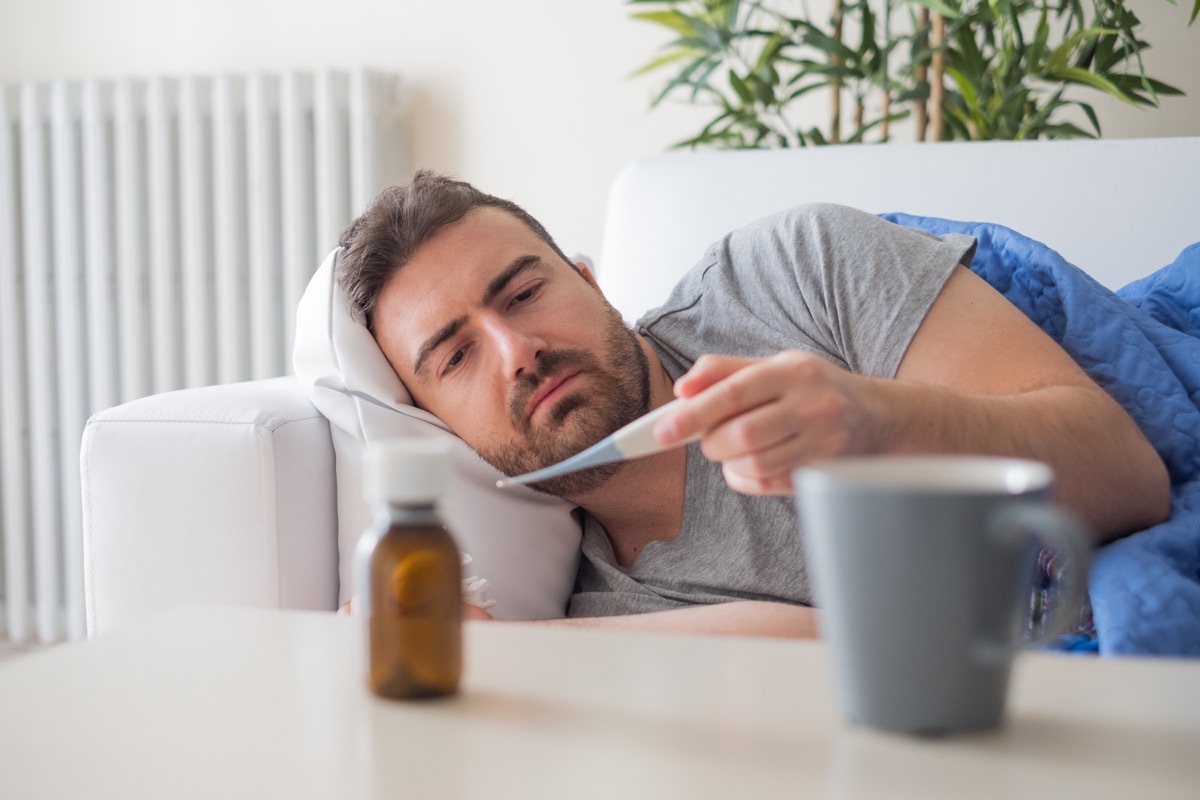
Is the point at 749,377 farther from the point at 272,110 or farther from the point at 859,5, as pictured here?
the point at 272,110

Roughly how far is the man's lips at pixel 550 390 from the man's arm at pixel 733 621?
23cm

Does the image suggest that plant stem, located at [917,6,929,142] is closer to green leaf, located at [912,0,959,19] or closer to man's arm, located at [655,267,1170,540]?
green leaf, located at [912,0,959,19]

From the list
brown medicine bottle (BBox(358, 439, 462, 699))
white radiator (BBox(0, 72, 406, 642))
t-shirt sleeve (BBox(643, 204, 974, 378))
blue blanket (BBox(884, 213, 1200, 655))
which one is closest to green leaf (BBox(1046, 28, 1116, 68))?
blue blanket (BBox(884, 213, 1200, 655))

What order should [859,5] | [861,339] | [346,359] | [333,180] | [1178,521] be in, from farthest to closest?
[333,180], [859,5], [346,359], [861,339], [1178,521]

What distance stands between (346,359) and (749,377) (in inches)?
28.3

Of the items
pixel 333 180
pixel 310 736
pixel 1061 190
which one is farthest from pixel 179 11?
pixel 310 736

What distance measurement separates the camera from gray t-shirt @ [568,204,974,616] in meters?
1.16

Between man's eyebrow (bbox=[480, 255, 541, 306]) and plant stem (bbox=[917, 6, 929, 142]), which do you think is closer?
man's eyebrow (bbox=[480, 255, 541, 306])

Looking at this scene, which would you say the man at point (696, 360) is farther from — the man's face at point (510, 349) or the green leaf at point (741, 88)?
the green leaf at point (741, 88)

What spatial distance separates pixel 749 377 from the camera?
652mm

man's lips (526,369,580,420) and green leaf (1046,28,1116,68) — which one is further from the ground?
green leaf (1046,28,1116,68)

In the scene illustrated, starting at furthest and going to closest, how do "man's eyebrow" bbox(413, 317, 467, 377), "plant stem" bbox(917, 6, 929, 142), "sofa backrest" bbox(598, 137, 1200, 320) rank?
"plant stem" bbox(917, 6, 929, 142) → "sofa backrest" bbox(598, 137, 1200, 320) → "man's eyebrow" bbox(413, 317, 467, 377)

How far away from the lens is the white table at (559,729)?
16.4 inches

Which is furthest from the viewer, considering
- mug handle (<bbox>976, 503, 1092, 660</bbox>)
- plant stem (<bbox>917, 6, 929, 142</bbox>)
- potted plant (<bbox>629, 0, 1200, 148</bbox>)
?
plant stem (<bbox>917, 6, 929, 142</bbox>)
